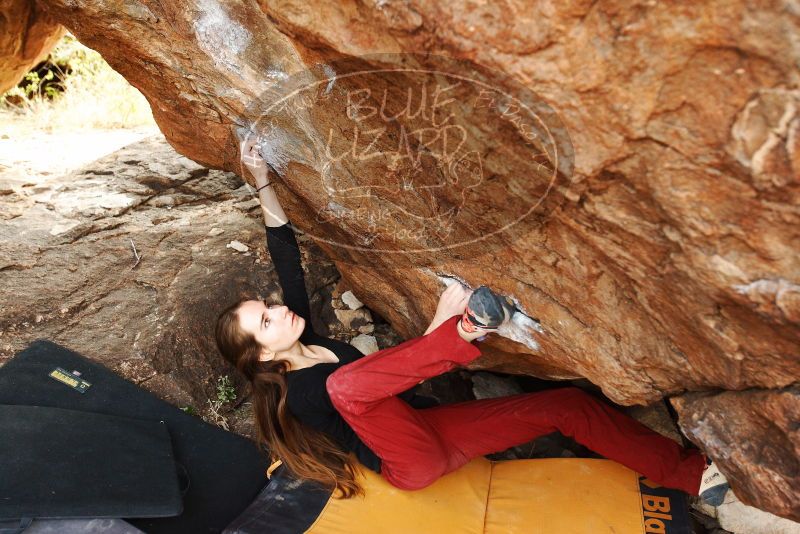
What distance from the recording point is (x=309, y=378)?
2.54 m

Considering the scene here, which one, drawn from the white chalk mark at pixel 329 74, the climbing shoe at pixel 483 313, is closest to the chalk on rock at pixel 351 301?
the climbing shoe at pixel 483 313

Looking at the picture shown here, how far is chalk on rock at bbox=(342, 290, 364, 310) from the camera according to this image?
11.6ft

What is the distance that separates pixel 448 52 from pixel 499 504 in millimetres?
1946

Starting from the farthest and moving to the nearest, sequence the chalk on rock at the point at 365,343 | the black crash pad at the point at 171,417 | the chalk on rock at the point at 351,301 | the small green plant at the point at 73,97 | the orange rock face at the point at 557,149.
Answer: the small green plant at the point at 73,97
the chalk on rock at the point at 351,301
the chalk on rock at the point at 365,343
the black crash pad at the point at 171,417
the orange rock face at the point at 557,149

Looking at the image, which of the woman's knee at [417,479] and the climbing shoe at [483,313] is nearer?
the climbing shoe at [483,313]

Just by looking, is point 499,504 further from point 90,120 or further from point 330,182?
point 90,120

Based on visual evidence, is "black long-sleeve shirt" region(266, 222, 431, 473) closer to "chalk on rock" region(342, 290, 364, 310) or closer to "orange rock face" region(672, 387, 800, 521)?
"chalk on rock" region(342, 290, 364, 310)

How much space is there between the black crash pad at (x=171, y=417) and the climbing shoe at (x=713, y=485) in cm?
176

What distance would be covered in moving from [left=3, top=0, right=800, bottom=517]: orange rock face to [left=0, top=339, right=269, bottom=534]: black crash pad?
1.04 m

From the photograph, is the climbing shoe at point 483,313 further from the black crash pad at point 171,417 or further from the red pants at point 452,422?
the black crash pad at point 171,417

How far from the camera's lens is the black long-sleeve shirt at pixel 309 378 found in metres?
2.53

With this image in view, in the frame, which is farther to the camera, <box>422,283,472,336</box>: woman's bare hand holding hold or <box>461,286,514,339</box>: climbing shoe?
<box>422,283,472,336</box>: woman's bare hand holding hold

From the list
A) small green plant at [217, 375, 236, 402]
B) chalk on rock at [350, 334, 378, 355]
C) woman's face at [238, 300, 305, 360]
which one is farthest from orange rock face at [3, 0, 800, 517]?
small green plant at [217, 375, 236, 402]

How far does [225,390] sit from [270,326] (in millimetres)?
649
